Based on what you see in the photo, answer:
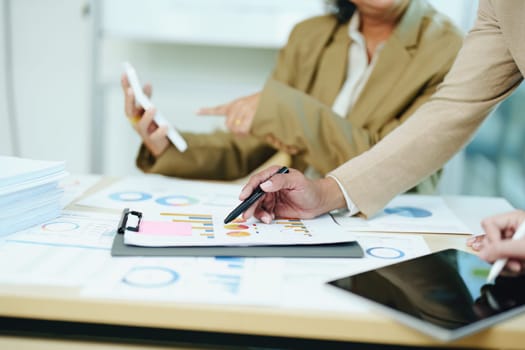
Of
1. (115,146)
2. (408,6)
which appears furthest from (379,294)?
(115,146)

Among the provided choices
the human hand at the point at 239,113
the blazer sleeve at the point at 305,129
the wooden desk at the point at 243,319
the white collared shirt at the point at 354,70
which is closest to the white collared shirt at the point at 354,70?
the white collared shirt at the point at 354,70

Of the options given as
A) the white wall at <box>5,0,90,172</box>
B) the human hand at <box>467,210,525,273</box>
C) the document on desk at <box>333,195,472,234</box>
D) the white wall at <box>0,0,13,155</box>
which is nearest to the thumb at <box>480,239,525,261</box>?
the human hand at <box>467,210,525,273</box>

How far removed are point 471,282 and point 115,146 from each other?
1853 millimetres

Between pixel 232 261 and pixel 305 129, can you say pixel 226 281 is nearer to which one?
pixel 232 261

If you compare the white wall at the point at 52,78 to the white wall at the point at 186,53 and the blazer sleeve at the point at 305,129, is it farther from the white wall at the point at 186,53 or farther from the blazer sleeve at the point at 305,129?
the blazer sleeve at the point at 305,129

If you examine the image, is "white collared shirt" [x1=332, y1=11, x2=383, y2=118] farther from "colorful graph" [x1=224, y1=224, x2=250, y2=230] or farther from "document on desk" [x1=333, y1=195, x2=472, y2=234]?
"colorful graph" [x1=224, y1=224, x2=250, y2=230]

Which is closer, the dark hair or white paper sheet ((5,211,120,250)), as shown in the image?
white paper sheet ((5,211,120,250))

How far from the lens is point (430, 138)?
41.6 inches

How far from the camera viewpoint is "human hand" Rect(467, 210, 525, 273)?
2.37 feet

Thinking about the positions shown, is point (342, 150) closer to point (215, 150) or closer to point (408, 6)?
point (215, 150)

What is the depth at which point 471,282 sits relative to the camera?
2.36ft

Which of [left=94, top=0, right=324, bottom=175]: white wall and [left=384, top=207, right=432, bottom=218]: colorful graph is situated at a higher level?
[left=94, top=0, right=324, bottom=175]: white wall

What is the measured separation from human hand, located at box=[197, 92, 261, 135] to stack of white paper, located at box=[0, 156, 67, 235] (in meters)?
0.46

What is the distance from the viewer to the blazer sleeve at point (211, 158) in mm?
1393
